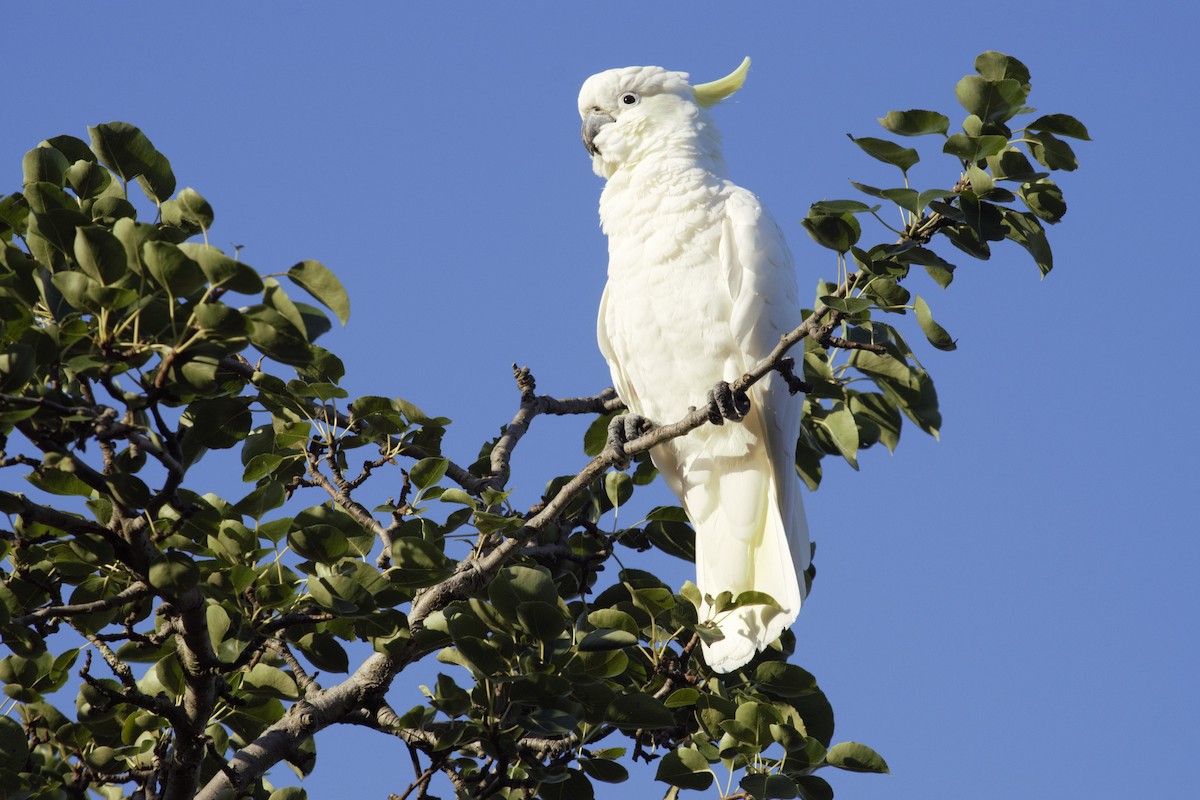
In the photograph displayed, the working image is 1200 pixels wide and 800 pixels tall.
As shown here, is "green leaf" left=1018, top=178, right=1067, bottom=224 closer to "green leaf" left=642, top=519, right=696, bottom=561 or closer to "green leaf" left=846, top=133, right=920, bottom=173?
"green leaf" left=846, top=133, right=920, bottom=173

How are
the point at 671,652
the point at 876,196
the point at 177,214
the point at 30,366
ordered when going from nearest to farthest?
the point at 30,366, the point at 177,214, the point at 876,196, the point at 671,652

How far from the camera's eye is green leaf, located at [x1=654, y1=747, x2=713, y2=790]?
2.23 meters

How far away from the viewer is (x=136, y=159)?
2064 mm

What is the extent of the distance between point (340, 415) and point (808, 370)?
1.26m

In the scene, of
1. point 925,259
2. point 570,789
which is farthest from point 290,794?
point 925,259

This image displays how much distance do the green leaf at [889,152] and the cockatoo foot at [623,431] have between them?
844 mm

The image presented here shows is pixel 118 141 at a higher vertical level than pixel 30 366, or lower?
higher

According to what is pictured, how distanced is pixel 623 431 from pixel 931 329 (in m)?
1.12

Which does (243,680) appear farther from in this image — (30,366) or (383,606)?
(30,366)

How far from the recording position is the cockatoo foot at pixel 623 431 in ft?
8.39

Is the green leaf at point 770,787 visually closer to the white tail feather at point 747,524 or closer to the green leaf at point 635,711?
the green leaf at point 635,711

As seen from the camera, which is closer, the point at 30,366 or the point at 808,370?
the point at 30,366

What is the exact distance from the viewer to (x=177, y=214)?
193 cm

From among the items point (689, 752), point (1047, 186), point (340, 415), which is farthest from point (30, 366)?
point (1047, 186)
